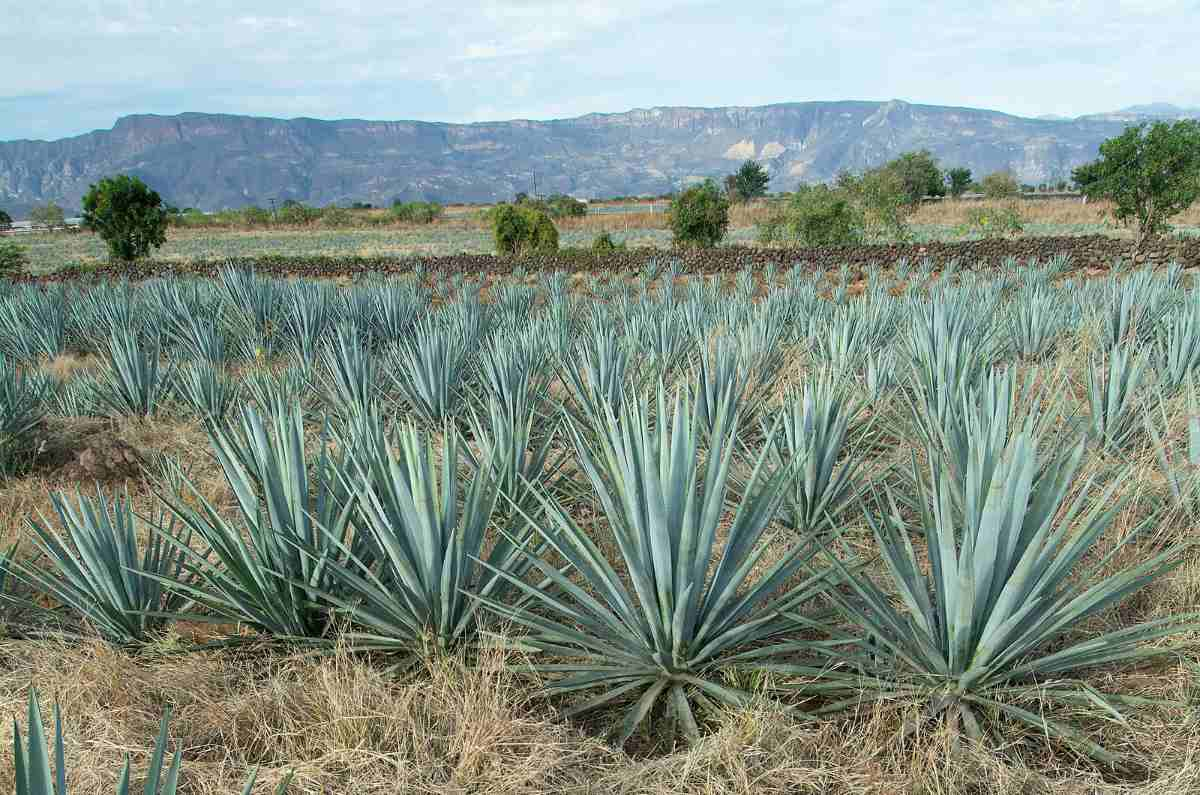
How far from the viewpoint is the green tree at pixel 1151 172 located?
15.4 m

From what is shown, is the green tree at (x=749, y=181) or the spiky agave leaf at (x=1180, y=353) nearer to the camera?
the spiky agave leaf at (x=1180, y=353)

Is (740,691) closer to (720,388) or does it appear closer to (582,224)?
(720,388)

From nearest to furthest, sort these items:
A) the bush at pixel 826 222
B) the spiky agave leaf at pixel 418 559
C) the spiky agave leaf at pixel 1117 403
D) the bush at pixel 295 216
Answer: the spiky agave leaf at pixel 418 559, the spiky agave leaf at pixel 1117 403, the bush at pixel 826 222, the bush at pixel 295 216

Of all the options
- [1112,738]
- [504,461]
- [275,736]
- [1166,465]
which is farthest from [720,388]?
[275,736]

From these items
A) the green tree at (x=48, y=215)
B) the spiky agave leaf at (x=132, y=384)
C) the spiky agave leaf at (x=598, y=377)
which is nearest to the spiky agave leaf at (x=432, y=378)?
the spiky agave leaf at (x=598, y=377)

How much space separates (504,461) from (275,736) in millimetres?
1118

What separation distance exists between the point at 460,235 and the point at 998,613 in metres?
37.2

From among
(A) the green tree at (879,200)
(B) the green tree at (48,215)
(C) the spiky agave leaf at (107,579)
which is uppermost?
(B) the green tree at (48,215)

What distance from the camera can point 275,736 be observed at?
1898mm

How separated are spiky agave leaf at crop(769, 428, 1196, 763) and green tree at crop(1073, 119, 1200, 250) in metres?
17.3

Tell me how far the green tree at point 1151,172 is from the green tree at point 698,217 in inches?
334

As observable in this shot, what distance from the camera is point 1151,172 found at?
15.5m

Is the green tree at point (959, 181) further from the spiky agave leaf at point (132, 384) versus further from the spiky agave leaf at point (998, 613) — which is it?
the spiky agave leaf at point (998, 613)

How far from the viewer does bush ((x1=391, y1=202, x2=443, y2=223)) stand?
48.1 meters
